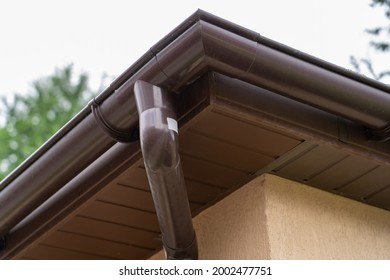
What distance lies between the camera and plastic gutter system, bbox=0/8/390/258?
2.58 meters

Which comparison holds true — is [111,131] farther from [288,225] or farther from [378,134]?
[378,134]

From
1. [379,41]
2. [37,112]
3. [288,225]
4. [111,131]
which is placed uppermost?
[37,112]

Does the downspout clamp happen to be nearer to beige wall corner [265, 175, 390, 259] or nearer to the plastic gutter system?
the plastic gutter system

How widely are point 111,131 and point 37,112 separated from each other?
31.0 feet

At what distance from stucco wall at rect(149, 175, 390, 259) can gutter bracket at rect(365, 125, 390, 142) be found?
41 cm

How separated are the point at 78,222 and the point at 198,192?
1.99 ft

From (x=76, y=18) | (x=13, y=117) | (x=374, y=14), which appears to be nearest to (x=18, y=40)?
(x=76, y=18)

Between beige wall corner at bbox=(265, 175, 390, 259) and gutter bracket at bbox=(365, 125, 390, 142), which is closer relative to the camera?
gutter bracket at bbox=(365, 125, 390, 142)

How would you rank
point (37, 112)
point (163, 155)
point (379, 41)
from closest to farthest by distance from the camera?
point (163, 155), point (379, 41), point (37, 112)

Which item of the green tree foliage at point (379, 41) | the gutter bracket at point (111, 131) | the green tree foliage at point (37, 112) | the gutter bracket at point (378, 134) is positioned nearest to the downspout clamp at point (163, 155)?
the gutter bracket at point (111, 131)

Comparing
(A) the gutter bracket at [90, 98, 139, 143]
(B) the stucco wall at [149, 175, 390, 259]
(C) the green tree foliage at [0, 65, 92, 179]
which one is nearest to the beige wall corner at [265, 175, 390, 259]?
(B) the stucco wall at [149, 175, 390, 259]

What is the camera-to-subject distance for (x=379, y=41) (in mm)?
7168

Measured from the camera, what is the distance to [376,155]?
304 centimetres

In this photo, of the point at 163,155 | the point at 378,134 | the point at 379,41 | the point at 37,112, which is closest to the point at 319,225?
the point at 378,134
